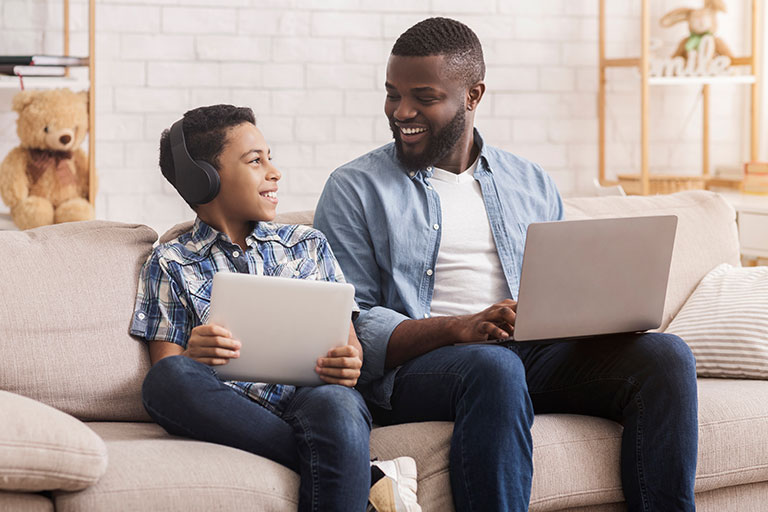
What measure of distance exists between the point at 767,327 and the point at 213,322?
46.5 inches

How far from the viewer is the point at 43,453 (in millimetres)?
1365

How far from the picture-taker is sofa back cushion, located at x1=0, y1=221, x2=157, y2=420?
1.74 metres

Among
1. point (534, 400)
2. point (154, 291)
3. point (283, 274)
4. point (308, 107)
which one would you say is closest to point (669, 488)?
point (534, 400)

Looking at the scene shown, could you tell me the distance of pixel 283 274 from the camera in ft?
6.01

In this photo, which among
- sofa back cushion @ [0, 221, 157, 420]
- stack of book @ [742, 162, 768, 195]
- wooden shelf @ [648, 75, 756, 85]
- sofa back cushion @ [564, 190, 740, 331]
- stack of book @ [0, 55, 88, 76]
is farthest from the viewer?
wooden shelf @ [648, 75, 756, 85]

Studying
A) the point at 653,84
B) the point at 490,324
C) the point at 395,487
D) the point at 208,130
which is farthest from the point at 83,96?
the point at 653,84

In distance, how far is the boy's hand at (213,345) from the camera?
5.23 feet

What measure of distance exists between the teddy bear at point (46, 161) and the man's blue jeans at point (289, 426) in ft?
4.54

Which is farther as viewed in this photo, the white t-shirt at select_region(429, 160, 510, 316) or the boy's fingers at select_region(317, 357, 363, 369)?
the white t-shirt at select_region(429, 160, 510, 316)

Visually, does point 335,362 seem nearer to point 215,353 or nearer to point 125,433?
point 215,353

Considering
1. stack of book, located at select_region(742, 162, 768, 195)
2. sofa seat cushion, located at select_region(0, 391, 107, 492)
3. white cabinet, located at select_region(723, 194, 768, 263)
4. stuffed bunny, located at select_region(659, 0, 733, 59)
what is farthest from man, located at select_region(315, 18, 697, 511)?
stuffed bunny, located at select_region(659, 0, 733, 59)

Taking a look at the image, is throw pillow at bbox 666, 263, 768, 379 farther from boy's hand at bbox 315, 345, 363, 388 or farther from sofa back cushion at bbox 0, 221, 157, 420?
sofa back cushion at bbox 0, 221, 157, 420

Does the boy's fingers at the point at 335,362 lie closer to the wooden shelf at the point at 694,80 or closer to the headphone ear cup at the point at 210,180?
the headphone ear cup at the point at 210,180

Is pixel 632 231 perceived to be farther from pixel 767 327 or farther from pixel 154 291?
pixel 154 291
